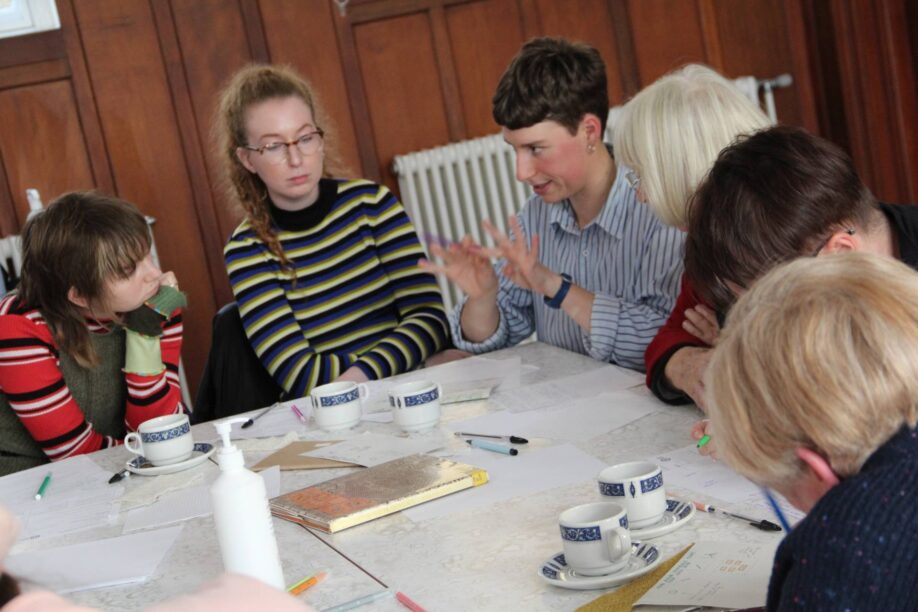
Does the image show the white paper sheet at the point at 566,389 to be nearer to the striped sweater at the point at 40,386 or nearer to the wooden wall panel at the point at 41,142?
the striped sweater at the point at 40,386

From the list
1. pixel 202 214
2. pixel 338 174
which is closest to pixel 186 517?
pixel 338 174

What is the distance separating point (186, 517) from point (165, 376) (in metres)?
0.90

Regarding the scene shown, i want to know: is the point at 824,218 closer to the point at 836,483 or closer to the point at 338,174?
the point at 836,483

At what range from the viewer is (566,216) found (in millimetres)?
2424

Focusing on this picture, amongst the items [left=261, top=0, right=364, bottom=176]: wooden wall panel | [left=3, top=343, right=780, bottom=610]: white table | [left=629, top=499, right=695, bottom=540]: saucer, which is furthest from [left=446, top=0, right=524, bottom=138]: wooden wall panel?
[left=629, top=499, right=695, bottom=540]: saucer

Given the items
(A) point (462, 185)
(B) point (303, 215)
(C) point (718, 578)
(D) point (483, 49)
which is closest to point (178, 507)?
(C) point (718, 578)

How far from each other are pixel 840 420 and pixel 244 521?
67cm

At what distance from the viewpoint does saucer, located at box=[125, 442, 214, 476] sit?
187cm

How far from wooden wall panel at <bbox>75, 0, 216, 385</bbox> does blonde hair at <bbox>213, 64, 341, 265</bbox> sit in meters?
1.06

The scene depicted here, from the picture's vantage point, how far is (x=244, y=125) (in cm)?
271

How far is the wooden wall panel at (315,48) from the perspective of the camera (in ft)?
12.6

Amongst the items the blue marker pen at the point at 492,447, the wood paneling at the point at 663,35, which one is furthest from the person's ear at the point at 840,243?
the wood paneling at the point at 663,35

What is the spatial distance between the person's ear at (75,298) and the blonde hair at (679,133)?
3.78ft

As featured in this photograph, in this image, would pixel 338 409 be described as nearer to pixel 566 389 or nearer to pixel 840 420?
pixel 566 389
